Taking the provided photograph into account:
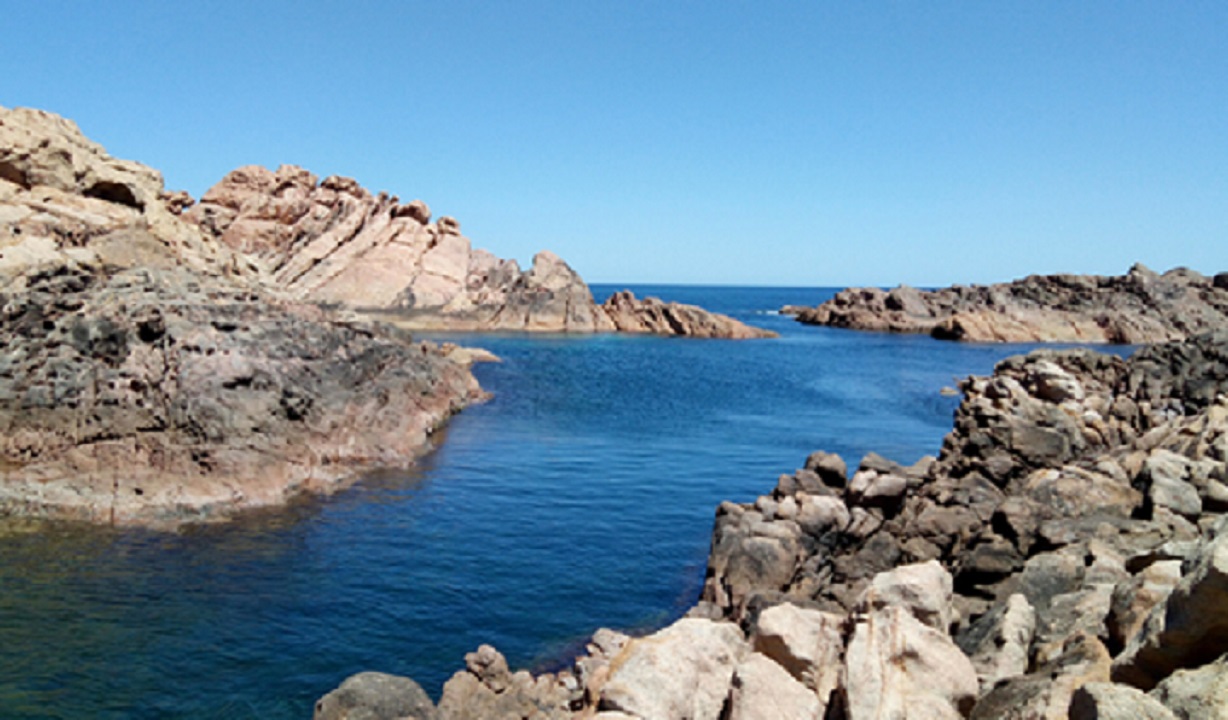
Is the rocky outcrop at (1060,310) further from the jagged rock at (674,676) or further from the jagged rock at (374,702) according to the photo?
the jagged rock at (374,702)

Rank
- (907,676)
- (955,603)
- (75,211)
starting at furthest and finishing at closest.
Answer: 1. (75,211)
2. (955,603)
3. (907,676)

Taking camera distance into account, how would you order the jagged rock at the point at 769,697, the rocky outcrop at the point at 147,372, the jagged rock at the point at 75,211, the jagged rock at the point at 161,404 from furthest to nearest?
1. the jagged rock at the point at 75,211
2. the rocky outcrop at the point at 147,372
3. the jagged rock at the point at 161,404
4. the jagged rock at the point at 769,697

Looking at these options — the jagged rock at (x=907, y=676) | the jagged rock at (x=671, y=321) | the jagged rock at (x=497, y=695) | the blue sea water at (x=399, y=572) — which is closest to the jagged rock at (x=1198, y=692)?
the jagged rock at (x=907, y=676)

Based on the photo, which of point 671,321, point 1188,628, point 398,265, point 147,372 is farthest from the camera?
point 671,321

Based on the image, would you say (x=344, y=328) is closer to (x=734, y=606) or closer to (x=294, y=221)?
(x=734, y=606)

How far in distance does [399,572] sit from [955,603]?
14756 millimetres

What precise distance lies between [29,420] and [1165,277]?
477 ft

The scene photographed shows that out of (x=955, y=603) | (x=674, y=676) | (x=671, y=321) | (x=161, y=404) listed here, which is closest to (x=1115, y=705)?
(x=674, y=676)

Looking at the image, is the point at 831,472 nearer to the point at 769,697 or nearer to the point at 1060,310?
the point at 769,697

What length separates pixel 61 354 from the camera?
2988 cm

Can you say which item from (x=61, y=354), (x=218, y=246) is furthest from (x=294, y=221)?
(x=61, y=354)

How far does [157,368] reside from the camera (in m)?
30.8

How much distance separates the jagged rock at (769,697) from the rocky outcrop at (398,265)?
298 feet

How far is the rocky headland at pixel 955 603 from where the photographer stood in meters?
9.89
